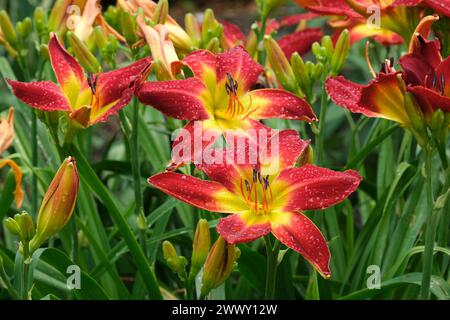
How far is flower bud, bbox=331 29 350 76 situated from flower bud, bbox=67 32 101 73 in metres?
0.36

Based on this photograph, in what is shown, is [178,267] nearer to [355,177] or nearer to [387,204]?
[355,177]

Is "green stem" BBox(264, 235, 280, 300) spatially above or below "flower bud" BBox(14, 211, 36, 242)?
below

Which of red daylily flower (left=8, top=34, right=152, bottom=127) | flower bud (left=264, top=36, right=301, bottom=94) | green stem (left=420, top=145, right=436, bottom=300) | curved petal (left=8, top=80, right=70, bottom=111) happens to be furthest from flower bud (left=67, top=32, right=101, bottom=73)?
green stem (left=420, top=145, right=436, bottom=300)

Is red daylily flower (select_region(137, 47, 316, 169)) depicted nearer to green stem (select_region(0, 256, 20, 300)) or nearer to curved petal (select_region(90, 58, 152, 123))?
curved petal (select_region(90, 58, 152, 123))

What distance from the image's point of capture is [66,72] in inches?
45.2

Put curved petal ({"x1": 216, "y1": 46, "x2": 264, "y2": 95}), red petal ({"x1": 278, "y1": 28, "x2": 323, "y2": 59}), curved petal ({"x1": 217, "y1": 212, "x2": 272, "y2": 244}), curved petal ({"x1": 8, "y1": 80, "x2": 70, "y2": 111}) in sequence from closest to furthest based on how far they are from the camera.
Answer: curved petal ({"x1": 217, "y1": 212, "x2": 272, "y2": 244}) → curved petal ({"x1": 8, "y1": 80, "x2": 70, "y2": 111}) → curved petal ({"x1": 216, "y1": 46, "x2": 264, "y2": 95}) → red petal ({"x1": 278, "y1": 28, "x2": 323, "y2": 59})

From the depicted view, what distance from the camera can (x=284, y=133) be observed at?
3.60ft

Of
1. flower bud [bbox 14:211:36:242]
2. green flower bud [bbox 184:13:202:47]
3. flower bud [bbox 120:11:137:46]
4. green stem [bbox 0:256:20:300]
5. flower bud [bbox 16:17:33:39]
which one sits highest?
flower bud [bbox 16:17:33:39]

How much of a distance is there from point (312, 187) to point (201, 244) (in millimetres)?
155

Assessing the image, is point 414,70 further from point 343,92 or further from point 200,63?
point 200,63

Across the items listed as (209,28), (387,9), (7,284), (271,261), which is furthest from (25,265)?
(387,9)

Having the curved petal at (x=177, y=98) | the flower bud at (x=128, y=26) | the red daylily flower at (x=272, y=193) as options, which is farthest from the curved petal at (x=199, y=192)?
the flower bud at (x=128, y=26)

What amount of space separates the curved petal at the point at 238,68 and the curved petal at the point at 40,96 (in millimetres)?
214

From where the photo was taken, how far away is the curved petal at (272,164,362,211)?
995mm
